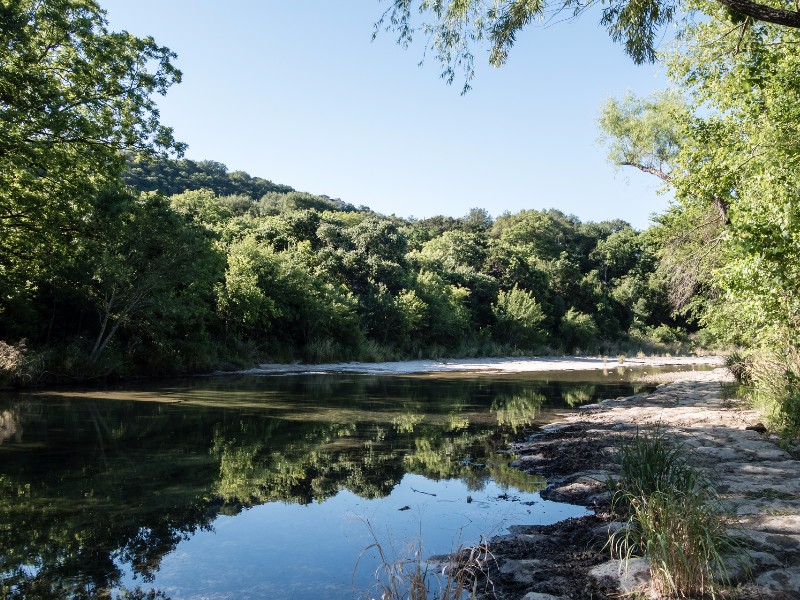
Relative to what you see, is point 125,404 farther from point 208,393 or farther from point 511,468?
point 511,468

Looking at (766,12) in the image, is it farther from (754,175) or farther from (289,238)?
(289,238)

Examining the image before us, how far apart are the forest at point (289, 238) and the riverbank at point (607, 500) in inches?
55.2

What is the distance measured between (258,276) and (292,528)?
2667cm

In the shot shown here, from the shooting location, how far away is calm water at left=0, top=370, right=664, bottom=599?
4992mm

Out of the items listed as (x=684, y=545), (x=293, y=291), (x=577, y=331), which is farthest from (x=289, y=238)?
(x=684, y=545)

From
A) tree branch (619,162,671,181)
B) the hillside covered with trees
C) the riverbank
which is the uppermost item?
tree branch (619,162,671,181)

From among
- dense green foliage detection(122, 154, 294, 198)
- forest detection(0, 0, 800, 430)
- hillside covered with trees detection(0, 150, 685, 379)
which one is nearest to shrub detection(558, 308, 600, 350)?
hillside covered with trees detection(0, 150, 685, 379)

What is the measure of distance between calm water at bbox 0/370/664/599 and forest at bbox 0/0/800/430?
15.9ft

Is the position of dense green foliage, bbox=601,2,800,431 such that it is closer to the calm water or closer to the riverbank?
the riverbank

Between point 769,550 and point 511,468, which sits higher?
point 769,550

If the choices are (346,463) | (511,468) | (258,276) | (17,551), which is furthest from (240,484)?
(258,276)

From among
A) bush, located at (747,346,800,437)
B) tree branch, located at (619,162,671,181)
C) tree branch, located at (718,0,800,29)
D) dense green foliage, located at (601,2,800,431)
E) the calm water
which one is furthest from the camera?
tree branch, located at (619,162,671,181)

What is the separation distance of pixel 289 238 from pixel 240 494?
34130mm

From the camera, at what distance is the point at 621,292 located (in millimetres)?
65625
